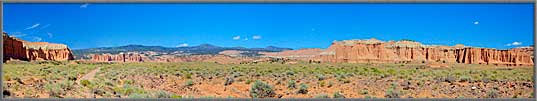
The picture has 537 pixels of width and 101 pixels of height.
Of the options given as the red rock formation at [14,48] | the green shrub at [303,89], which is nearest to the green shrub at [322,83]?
the green shrub at [303,89]

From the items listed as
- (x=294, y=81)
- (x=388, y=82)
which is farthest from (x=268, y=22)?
(x=388, y=82)

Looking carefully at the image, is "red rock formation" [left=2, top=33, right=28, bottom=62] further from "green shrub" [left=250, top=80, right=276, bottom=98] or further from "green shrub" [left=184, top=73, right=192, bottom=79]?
"green shrub" [left=250, top=80, right=276, bottom=98]

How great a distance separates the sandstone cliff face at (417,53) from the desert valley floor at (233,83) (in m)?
5.03

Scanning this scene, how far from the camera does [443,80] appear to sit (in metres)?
13.0

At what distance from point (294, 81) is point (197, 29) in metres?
3.96

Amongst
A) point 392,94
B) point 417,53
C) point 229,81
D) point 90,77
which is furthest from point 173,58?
point 417,53

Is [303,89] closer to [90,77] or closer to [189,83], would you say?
[189,83]

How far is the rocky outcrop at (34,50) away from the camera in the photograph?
16.4m

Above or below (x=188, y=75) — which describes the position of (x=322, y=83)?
below

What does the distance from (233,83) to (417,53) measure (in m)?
13.2

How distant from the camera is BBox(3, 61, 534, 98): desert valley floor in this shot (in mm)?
10062

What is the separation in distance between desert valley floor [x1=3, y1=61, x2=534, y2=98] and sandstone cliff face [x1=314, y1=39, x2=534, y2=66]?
16.5 feet

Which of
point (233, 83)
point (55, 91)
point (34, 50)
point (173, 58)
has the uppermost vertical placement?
point (34, 50)

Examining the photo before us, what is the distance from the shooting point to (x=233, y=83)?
43.7 ft
